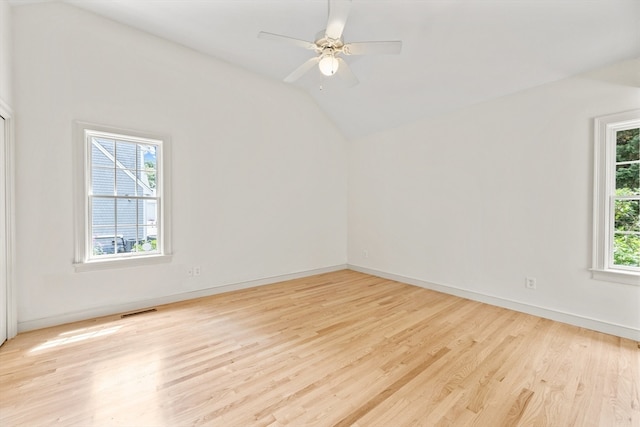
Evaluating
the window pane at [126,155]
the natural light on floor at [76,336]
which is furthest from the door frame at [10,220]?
the window pane at [126,155]

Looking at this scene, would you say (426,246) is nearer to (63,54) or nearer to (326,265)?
(326,265)

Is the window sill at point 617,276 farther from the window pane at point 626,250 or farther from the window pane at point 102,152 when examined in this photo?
the window pane at point 102,152

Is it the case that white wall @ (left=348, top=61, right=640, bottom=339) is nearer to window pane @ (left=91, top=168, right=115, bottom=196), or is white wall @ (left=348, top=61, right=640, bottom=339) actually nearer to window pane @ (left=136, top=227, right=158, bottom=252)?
window pane @ (left=136, top=227, right=158, bottom=252)

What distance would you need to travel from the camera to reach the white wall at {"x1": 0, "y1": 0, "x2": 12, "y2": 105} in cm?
233

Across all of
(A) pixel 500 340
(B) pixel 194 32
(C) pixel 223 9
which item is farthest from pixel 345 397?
(B) pixel 194 32

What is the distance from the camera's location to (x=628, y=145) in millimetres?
2625

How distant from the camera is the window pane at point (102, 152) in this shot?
2988 mm

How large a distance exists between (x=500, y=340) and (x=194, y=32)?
15.3 ft

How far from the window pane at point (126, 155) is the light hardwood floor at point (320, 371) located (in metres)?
1.77

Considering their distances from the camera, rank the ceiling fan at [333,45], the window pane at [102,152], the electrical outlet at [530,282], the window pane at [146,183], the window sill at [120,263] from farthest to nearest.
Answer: the window pane at [146,183] → the electrical outlet at [530,282] → the window pane at [102,152] → the window sill at [120,263] → the ceiling fan at [333,45]

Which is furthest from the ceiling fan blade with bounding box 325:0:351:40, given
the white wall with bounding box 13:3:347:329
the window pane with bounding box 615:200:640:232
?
the window pane with bounding box 615:200:640:232

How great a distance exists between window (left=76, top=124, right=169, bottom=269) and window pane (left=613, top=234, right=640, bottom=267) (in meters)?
4.96

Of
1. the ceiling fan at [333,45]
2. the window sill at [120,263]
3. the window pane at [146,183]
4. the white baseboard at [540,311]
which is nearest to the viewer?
the ceiling fan at [333,45]

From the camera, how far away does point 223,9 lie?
277 cm
